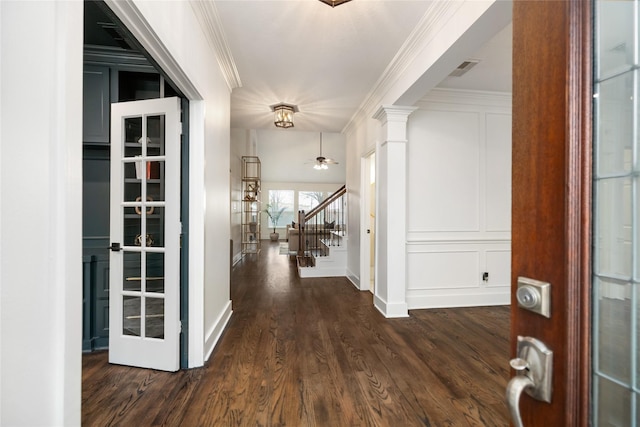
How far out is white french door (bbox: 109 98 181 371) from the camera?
2086 millimetres

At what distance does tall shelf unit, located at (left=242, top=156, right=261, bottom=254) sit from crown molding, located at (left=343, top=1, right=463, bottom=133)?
222 inches

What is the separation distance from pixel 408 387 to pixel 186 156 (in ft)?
7.64

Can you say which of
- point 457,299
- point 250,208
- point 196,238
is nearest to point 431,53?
point 196,238

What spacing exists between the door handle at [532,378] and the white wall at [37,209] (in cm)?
121

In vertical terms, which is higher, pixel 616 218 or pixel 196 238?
pixel 616 218

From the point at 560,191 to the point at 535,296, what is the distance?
0.65 ft

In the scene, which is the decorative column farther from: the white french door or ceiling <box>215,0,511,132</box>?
the white french door

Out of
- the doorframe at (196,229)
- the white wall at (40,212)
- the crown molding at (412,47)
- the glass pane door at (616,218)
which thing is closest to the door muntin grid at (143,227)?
the doorframe at (196,229)

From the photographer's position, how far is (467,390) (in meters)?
1.93

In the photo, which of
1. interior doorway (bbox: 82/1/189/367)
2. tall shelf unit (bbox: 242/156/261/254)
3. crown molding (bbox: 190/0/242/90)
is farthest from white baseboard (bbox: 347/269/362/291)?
tall shelf unit (bbox: 242/156/261/254)

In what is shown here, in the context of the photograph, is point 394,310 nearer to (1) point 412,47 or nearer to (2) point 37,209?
(1) point 412,47

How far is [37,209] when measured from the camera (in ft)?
2.72

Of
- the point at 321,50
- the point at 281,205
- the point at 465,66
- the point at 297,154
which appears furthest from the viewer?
the point at 281,205

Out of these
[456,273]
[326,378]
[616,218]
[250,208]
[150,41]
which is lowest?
[326,378]
